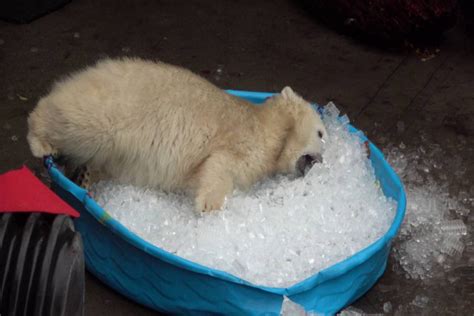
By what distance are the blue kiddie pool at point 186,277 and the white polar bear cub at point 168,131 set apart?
0.58 ft

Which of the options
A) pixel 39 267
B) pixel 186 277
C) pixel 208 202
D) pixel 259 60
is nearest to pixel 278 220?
pixel 208 202

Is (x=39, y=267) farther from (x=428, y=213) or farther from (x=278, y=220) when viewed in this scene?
(x=428, y=213)

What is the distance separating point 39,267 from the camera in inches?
62.2

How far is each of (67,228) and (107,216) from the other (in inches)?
28.5

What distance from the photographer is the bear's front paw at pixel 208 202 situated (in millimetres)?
2545

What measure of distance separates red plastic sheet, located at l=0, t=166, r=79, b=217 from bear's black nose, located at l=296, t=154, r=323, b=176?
1.33m

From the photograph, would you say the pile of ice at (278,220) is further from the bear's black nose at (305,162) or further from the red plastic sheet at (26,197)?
the red plastic sheet at (26,197)

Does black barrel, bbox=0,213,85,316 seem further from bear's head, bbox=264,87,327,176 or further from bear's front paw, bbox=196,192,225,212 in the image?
bear's head, bbox=264,87,327,176

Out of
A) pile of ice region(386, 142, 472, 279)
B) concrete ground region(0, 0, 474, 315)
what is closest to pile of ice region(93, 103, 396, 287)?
pile of ice region(386, 142, 472, 279)

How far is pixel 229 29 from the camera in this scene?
4.62 m

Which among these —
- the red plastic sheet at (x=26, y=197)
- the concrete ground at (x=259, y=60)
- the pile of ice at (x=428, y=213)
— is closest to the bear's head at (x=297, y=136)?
the pile of ice at (x=428, y=213)

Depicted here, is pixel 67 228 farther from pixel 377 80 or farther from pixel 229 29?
pixel 229 29

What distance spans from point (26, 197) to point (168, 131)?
3.51 ft

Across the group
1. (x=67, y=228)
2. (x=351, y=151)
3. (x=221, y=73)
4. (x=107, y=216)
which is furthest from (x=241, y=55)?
(x=67, y=228)
